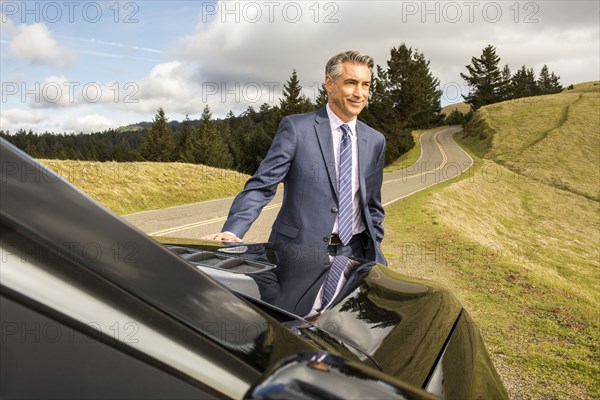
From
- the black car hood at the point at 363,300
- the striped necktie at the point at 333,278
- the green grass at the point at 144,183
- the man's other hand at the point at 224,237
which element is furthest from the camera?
the green grass at the point at 144,183

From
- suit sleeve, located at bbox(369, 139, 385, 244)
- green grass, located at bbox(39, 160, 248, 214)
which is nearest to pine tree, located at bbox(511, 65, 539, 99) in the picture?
green grass, located at bbox(39, 160, 248, 214)

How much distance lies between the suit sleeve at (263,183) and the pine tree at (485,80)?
82952mm

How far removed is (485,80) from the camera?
79688mm

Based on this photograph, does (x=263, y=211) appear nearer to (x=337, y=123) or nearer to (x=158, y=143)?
(x=337, y=123)

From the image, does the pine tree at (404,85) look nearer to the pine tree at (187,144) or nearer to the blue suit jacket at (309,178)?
the pine tree at (187,144)

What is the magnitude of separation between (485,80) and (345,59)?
85359 millimetres

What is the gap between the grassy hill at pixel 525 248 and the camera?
4.83 m

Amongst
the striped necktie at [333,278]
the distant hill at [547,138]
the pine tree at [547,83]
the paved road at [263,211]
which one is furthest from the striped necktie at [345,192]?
the pine tree at [547,83]

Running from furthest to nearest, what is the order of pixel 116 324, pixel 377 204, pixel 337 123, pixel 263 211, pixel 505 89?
pixel 505 89 < pixel 263 211 < pixel 377 204 < pixel 337 123 < pixel 116 324

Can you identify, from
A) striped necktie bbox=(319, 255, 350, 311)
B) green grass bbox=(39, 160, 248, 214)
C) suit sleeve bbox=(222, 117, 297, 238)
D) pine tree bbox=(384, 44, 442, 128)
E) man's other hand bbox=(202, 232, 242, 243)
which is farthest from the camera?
pine tree bbox=(384, 44, 442, 128)

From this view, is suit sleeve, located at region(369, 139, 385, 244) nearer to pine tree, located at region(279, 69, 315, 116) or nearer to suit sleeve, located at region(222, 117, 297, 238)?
suit sleeve, located at region(222, 117, 297, 238)

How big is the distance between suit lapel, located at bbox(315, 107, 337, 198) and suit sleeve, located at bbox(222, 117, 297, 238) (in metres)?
0.16

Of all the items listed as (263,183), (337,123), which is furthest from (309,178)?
(337,123)

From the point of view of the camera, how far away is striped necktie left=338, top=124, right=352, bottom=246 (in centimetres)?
287
